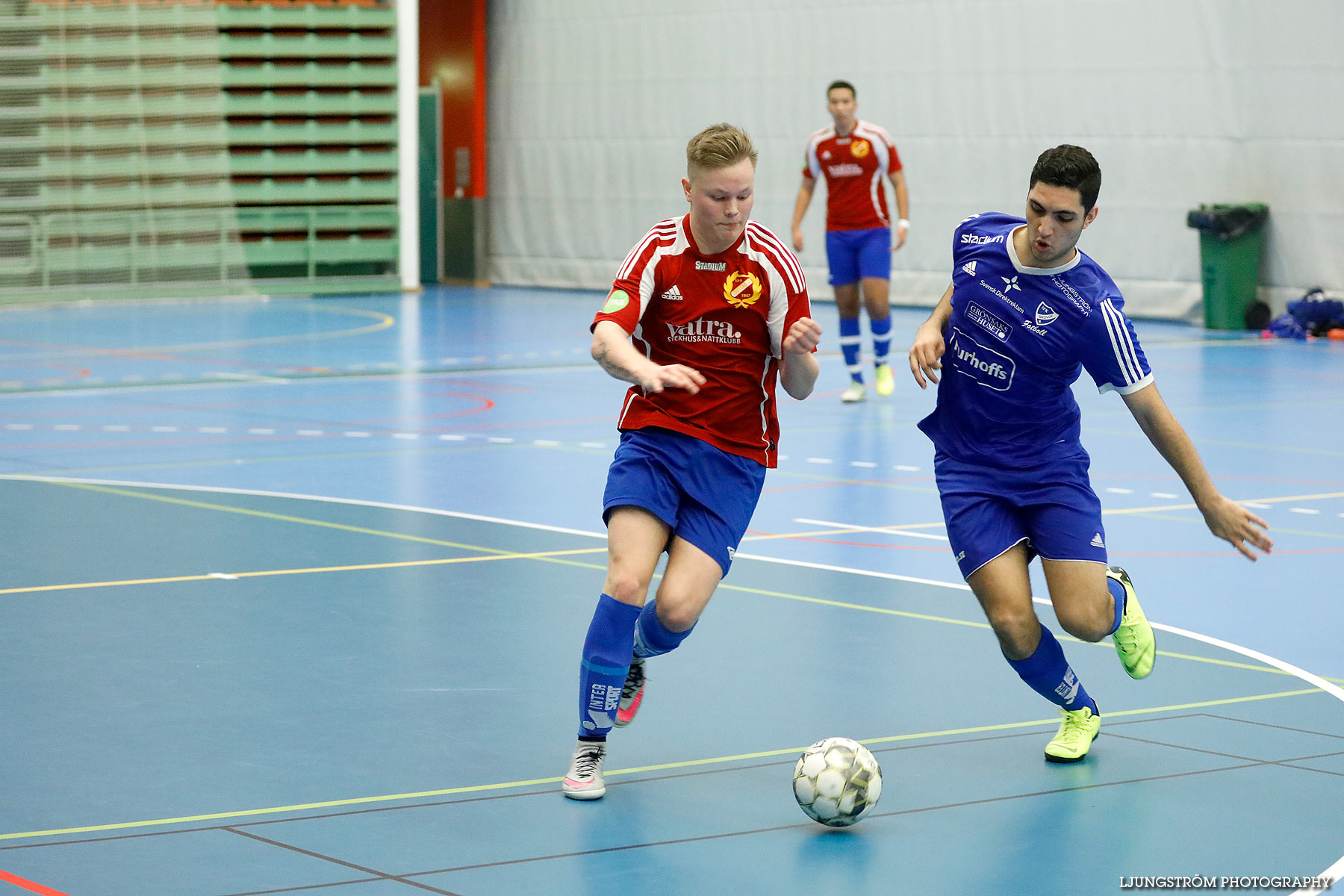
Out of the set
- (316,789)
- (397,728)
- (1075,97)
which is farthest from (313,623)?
(1075,97)

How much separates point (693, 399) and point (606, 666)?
78 centimetres

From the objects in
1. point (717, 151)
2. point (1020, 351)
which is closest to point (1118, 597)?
point (1020, 351)

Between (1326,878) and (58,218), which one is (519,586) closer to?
(1326,878)

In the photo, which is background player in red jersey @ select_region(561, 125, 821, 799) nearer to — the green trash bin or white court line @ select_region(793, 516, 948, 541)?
white court line @ select_region(793, 516, 948, 541)

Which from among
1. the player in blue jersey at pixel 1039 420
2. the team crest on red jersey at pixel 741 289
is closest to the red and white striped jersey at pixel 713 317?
the team crest on red jersey at pixel 741 289

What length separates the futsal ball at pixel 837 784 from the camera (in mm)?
4500

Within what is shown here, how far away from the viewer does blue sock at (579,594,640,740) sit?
4836 mm

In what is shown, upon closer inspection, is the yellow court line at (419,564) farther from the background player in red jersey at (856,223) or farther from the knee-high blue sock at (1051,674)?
the background player in red jersey at (856,223)

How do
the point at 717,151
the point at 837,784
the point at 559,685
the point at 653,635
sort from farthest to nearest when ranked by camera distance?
1. the point at 559,685
2. the point at 653,635
3. the point at 717,151
4. the point at 837,784

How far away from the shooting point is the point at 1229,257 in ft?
66.0

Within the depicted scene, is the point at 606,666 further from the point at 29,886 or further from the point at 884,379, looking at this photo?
the point at 884,379

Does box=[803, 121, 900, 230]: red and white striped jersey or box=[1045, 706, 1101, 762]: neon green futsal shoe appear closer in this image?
box=[1045, 706, 1101, 762]: neon green futsal shoe

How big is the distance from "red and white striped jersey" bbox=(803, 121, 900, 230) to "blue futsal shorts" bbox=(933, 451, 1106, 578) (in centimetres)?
915

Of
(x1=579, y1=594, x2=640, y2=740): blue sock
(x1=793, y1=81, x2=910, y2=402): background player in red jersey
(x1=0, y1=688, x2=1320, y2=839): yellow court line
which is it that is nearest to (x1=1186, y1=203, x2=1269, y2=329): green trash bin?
(x1=793, y1=81, x2=910, y2=402): background player in red jersey
